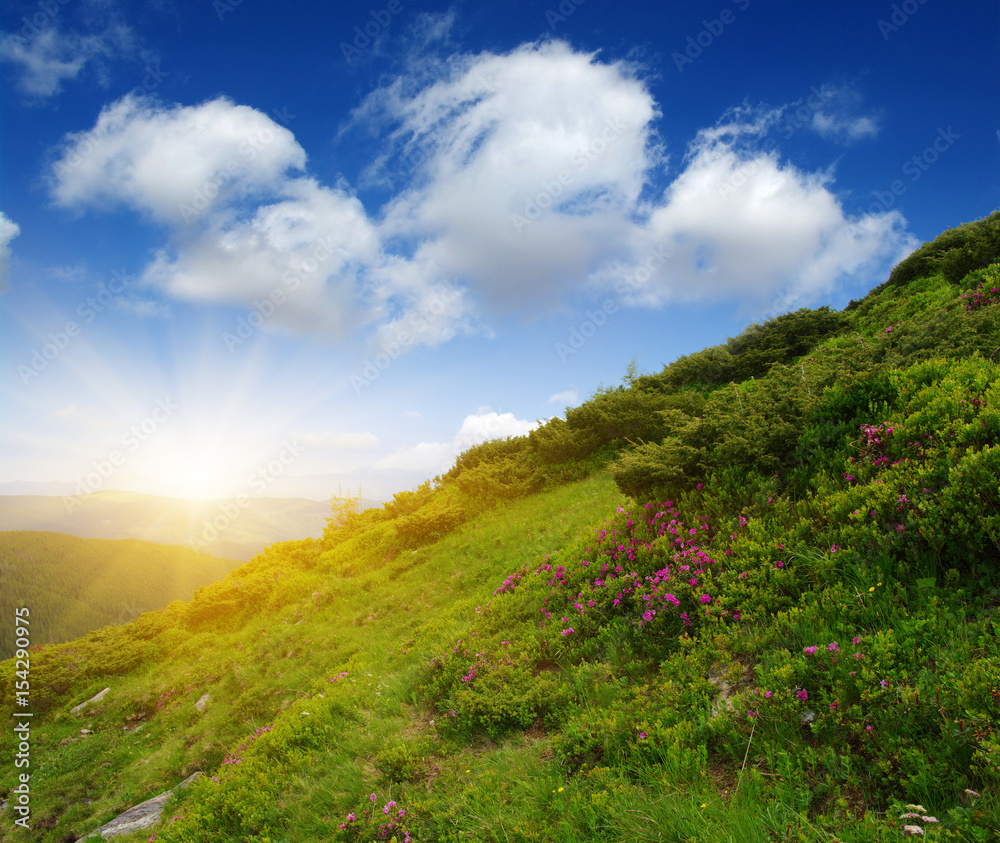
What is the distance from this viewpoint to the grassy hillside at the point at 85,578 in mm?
20109

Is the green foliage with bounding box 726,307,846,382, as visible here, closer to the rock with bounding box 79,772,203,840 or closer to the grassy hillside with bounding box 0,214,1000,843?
the grassy hillside with bounding box 0,214,1000,843

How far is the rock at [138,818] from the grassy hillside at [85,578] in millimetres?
11677

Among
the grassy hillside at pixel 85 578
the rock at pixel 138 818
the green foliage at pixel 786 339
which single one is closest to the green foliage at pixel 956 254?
the green foliage at pixel 786 339

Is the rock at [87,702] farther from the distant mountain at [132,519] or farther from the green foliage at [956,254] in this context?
the green foliage at [956,254]

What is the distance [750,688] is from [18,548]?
114ft

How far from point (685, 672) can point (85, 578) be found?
31331mm

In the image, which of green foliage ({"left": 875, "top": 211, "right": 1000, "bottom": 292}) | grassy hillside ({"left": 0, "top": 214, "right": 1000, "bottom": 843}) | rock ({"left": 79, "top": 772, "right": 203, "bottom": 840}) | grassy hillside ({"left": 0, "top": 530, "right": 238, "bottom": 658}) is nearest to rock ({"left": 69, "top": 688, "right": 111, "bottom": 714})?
grassy hillside ({"left": 0, "top": 214, "right": 1000, "bottom": 843})

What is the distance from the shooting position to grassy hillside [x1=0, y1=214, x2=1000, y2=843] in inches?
119

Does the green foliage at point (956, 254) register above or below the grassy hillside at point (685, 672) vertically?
above

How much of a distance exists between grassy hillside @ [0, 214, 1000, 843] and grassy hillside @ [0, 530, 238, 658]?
1133 centimetres

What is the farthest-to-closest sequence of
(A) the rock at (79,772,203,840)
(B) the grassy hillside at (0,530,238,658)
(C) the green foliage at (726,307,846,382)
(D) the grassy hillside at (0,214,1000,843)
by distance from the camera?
(B) the grassy hillside at (0,530,238,658), (C) the green foliage at (726,307,846,382), (A) the rock at (79,772,203,840), (D) the grassy hillside at (0,214,1000,843)

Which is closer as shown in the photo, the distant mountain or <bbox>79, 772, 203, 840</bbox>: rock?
<bbox>79, 772, 203, 840</bbox>: rock

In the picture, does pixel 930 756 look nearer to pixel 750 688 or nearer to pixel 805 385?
pixel 750 688

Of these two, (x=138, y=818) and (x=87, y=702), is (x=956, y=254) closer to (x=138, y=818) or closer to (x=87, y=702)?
(x=138, y=818)
